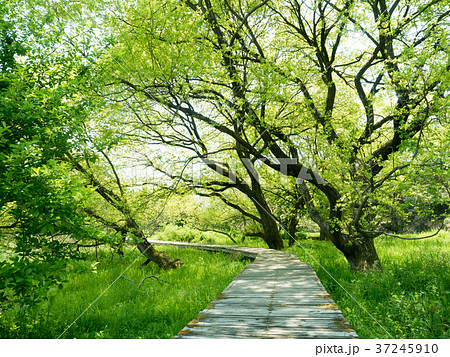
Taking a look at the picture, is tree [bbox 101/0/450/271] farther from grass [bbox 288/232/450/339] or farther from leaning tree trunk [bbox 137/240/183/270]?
leaning tree trunk [bbox 137/240/183/270]

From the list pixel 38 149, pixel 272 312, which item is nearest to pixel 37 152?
pixel 38 149

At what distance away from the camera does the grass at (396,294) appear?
463 cm

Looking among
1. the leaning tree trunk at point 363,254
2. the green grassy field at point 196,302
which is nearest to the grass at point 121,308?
the green grassy field at point 196,302

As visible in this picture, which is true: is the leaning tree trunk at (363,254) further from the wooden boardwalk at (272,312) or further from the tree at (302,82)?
the wooden boardwalk at (272,312)

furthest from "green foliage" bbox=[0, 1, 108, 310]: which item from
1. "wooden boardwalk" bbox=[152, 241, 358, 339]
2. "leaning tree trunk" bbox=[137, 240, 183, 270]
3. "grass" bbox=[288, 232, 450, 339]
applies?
"leaning tree trunk" bbox=[137, 240, 183, 270]

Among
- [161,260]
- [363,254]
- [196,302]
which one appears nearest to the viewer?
[196,302]

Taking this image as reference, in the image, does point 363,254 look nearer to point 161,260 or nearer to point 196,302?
point 196,302

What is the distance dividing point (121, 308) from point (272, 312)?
3631mm

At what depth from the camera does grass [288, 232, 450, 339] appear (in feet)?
15.2

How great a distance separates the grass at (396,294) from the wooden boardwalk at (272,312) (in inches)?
27.4

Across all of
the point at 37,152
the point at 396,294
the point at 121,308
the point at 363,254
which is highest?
the point at 37,152

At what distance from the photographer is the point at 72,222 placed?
14.6ft

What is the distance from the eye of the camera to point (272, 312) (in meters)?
4.18

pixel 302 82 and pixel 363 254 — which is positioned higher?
pixel 302 82
